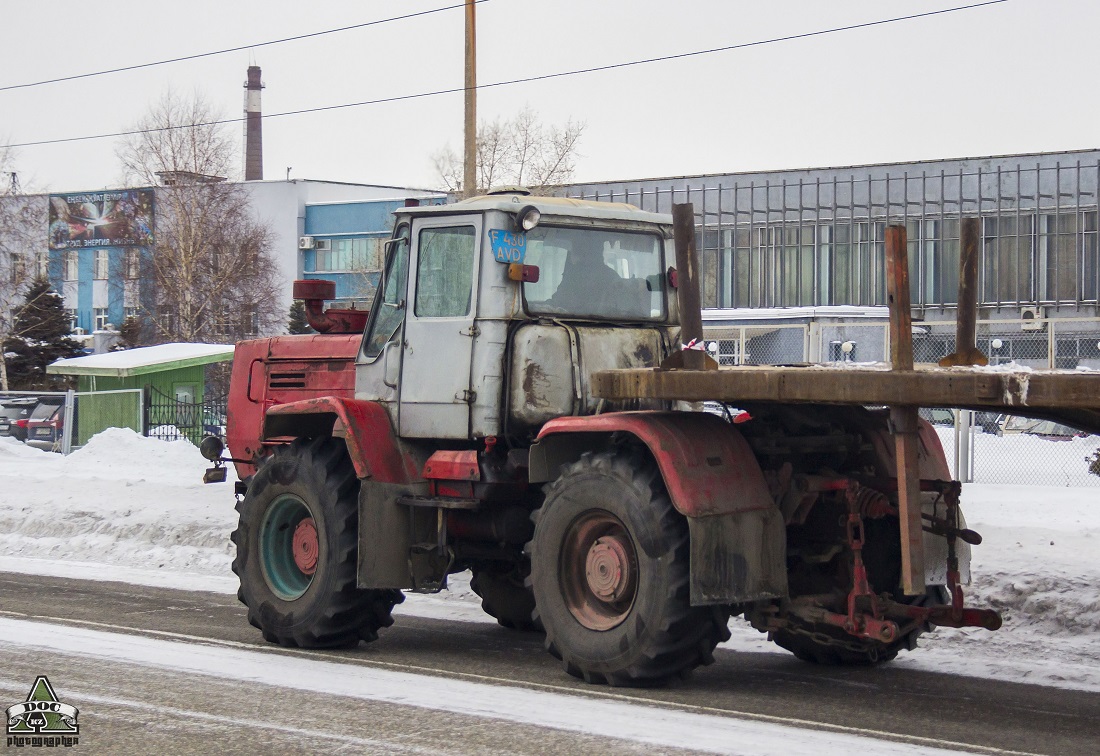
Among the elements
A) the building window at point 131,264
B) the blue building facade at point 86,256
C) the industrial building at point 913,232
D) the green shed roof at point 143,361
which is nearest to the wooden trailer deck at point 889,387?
the green shed roof at point 143,361

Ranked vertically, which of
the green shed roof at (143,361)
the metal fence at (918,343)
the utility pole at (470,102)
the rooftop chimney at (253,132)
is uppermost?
the rooftop chimney at (253,132)

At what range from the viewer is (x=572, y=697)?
8000mm

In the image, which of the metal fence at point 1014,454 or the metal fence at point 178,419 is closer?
the metal fence at point 1014,454

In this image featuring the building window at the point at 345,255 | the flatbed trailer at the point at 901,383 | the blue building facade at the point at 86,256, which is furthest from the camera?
the blue building facade at the point at 86,256

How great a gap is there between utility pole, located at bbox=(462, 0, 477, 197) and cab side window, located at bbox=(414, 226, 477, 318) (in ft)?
39.4

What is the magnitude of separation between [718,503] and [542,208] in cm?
255

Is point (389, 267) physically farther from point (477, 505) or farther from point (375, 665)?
point (375, 665)

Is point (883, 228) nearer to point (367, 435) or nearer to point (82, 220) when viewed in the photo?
point (82, 220)

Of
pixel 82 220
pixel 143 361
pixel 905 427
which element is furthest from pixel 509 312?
pixel 82 220

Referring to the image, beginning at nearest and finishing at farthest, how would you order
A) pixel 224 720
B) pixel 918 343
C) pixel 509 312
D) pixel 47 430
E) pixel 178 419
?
pixel 224 720, pixel 509 312, pixel 47 430, pixel 918 343, pixel 178 419

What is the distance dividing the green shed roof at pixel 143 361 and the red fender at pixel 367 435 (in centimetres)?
2426

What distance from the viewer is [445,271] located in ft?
31.3

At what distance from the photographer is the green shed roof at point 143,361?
3362cm

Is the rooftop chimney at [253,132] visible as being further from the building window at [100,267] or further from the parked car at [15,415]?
the parked car at [15,415]
